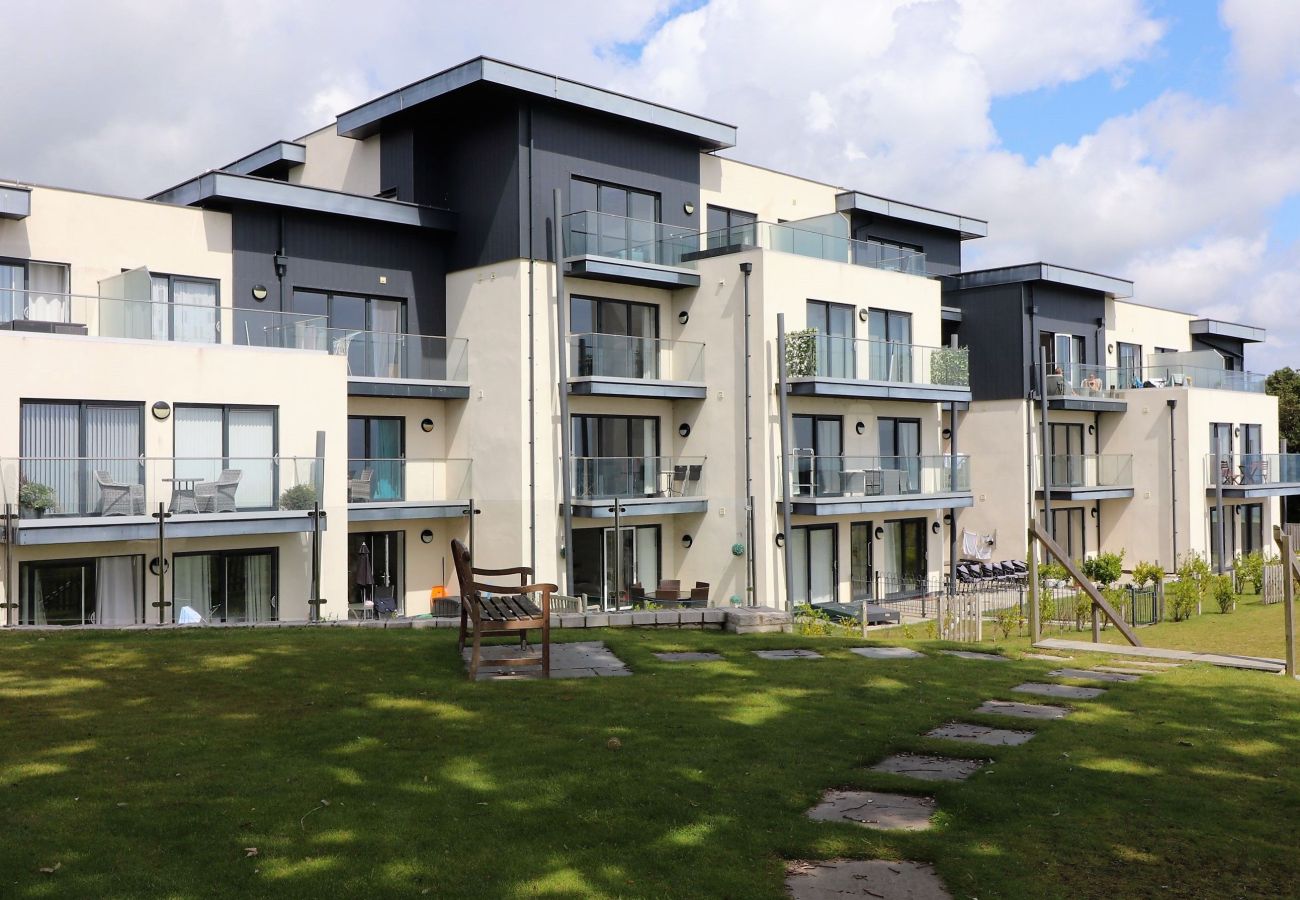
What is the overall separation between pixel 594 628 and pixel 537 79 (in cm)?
1531

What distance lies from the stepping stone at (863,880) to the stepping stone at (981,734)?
2.77 meters

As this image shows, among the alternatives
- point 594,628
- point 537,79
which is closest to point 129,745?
point 594,628

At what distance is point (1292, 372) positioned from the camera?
6372cm

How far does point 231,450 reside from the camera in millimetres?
21422

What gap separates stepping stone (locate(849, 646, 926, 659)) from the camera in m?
12.7

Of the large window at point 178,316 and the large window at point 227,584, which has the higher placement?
the large window at point 178,316

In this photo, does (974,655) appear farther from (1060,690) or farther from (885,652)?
(1060,690)

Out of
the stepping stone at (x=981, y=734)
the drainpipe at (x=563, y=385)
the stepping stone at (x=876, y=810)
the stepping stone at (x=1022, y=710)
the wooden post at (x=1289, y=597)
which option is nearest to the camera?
the stepping stone at (x=876, y=810)

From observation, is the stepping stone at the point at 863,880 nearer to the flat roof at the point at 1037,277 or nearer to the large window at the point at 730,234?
the large window at the point at 730,234

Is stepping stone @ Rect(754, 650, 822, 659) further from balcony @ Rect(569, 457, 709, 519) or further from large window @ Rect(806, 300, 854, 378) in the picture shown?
large window @ Rect(806, 300, 854, 378)

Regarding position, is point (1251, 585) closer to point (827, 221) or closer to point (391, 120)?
point (827, 221)

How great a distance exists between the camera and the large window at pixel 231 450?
20623 millimetres

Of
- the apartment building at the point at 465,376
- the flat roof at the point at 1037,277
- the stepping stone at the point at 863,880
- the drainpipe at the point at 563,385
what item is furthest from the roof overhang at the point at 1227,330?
the stepping stone at the point at 863,880

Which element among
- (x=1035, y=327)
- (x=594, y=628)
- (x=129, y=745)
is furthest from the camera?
(x=1035, y=327)
